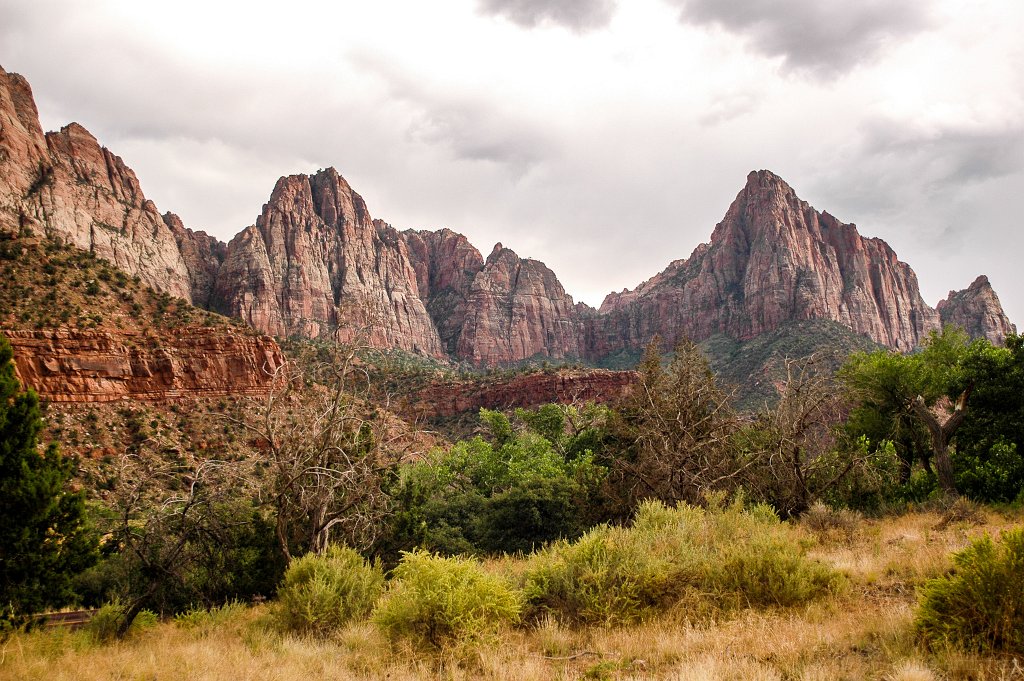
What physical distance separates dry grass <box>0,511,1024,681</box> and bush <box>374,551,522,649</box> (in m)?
0.26

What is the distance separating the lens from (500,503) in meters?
21.2

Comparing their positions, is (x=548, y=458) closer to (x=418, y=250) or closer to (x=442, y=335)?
(x=442, y=335)

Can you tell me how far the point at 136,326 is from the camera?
43.8m

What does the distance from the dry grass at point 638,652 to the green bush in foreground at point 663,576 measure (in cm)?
35

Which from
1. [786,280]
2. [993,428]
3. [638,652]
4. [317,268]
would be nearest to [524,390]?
[993,428]

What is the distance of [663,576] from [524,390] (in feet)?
231

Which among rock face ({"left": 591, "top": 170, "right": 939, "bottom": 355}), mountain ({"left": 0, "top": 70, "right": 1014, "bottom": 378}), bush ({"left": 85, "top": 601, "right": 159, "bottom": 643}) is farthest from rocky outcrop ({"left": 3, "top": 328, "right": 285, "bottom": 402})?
rock face ({"left": 591, "top": 170, "right": 939, "bottom": 355})

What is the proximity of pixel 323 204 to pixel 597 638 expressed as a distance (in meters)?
171

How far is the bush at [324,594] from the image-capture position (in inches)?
Answer: 350

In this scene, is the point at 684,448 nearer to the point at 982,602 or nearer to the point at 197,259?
the point at 982,602

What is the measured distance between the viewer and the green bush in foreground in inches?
298

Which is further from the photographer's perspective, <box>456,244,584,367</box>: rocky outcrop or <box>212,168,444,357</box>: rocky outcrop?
<box>456,244,584,367</box>: rocky outcrop

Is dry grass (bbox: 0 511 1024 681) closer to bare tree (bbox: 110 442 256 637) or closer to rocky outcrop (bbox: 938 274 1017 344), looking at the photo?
bare tree (bbox: 110 442 256 637)

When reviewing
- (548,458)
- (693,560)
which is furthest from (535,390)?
(693,560)
